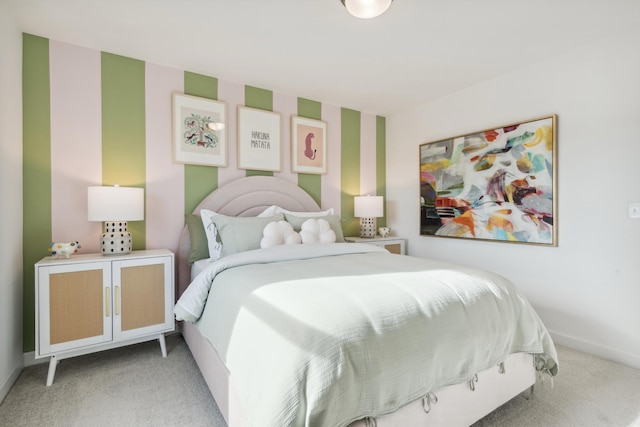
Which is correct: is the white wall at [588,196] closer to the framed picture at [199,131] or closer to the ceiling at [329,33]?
the ceiling at [329,33]

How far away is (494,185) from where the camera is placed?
2.95 meters

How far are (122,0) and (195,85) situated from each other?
1.01m

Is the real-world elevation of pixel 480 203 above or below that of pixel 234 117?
below

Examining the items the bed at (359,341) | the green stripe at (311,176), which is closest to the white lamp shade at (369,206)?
the green stripe at (311,176)

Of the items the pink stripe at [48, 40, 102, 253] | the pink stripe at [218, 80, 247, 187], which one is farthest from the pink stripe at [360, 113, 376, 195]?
the pink stripe at [48, 40, 102, 253]

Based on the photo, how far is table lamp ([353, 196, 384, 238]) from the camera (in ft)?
11.8

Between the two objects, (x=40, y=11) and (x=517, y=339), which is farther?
(x=40, y=11)

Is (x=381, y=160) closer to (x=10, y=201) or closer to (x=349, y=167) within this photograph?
(x=349, y=167)

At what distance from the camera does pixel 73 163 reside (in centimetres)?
238

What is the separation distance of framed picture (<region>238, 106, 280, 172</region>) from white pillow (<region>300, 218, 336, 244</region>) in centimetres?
87

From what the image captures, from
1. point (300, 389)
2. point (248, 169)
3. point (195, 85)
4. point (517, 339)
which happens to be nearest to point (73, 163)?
point (195, 85)

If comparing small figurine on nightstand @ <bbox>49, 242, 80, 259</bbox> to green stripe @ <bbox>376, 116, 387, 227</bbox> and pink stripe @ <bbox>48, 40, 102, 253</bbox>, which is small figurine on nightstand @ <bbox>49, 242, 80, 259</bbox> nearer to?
pink stripe @ <bbox>48, 40, 102, 253</bbox>

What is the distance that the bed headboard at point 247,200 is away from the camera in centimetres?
271

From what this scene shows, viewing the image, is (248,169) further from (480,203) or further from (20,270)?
(480,203)
